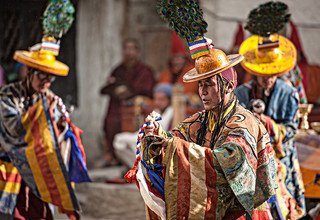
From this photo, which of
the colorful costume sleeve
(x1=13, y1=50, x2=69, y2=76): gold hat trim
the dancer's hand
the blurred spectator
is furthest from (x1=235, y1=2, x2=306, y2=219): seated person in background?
the blurred spectator

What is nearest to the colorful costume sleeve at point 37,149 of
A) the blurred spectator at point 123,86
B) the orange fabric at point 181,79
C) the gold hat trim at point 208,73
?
the gold hat trim at point 208,73

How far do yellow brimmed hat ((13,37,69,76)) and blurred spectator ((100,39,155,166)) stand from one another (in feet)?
20.1

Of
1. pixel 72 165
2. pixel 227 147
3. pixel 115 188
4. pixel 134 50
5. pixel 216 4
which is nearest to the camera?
pixel 227 147

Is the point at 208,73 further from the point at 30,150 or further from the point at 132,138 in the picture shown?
the point at 132,138

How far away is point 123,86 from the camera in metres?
14.6

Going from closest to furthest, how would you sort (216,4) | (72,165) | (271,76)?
1. (271,76)
2. (72,165)
3. (216,4)

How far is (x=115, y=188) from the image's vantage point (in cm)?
1218

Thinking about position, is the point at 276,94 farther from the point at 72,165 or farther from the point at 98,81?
the point at 98,81

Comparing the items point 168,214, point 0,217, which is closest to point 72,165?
point 0,217

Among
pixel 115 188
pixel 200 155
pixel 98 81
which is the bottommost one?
pixel 115 188

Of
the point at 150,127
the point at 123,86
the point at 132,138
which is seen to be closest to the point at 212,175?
the point at 150,127

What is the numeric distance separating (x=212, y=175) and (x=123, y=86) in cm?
907

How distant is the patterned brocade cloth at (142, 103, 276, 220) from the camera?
5.60 m

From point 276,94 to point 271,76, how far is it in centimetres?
19
